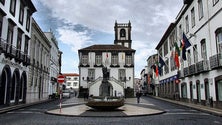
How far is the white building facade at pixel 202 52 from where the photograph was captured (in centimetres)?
1880

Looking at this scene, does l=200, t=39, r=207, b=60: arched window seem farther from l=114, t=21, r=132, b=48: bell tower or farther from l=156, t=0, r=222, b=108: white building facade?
l=114, t=21, r=132, b=48: bell tower

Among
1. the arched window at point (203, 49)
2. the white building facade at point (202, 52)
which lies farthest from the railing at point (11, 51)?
the arched window at point (203, 49)

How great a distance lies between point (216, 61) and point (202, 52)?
15.4 ft

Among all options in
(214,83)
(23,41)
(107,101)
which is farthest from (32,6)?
(214,83)

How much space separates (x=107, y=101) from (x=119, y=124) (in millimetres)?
6366

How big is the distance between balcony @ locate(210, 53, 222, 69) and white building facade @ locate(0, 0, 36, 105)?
18012 mm

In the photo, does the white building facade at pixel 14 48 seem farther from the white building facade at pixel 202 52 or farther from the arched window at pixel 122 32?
the arched window at pixel 122 32

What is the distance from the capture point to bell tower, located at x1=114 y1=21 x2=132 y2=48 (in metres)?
65.1

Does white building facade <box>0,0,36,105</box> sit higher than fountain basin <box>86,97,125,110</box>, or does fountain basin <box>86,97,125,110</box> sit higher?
white building facade <box>0,0,36,105</box>

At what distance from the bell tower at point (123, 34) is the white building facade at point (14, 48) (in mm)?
39413

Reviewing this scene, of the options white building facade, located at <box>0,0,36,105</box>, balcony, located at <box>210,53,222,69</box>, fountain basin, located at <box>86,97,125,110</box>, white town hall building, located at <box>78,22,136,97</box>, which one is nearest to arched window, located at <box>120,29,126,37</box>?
white town hall building, located at <box>78,22,136,97</box>

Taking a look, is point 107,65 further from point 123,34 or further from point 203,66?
point 203,66

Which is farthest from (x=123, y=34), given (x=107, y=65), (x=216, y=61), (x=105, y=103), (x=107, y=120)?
(x=107, y=120)

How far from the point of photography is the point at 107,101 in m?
16.7
